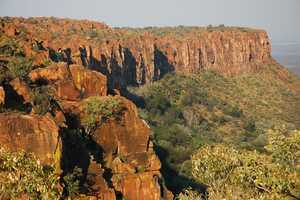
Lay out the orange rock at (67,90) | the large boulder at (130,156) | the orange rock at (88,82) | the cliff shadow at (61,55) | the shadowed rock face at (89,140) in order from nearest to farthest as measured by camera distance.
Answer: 1. the shadowed rock face at (89,140)
2. the large boulder at (130,156)
3. the orange rock at (67,90)
4. the orange rock at (88,82)
5. the cliff shadow at (61,55)

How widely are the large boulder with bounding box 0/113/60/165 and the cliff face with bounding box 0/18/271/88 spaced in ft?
101

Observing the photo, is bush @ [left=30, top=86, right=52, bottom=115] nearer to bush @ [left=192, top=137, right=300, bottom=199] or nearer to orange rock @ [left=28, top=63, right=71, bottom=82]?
orange rock @ [left=28, top=63, right=71, bottom=82]

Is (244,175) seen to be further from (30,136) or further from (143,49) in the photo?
(143,49)

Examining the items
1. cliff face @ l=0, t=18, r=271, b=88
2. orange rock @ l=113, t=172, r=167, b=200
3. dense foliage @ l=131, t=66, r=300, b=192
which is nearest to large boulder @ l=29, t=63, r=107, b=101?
orange rock @ l=113, t=172, r=167, b=200

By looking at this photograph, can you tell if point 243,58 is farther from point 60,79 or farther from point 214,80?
point 60,79

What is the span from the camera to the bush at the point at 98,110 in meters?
40.0

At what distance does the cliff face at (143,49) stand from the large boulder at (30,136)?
30.8 metres

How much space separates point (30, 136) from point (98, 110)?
11.0 metres

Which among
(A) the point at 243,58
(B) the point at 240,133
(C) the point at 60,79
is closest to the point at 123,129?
(C) the point at 60,79

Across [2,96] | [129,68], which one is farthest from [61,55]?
[129,68]

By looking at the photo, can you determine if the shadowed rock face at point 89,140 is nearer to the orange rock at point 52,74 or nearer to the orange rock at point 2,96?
the orange rock at point 52,74

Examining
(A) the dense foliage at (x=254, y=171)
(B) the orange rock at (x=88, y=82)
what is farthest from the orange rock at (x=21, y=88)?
(A) the dense foliage at (x=254, y=171)

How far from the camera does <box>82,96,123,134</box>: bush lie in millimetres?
40031

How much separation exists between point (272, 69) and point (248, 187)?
352ft
